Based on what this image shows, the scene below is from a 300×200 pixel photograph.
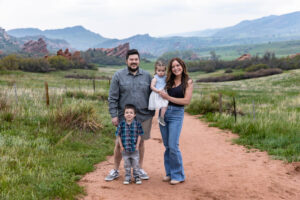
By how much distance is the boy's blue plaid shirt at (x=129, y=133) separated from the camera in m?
4.92

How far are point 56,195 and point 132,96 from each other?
1859 millimetres

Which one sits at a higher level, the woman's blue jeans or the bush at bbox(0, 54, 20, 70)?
the bush at bbox(0, 54, 20, 70)

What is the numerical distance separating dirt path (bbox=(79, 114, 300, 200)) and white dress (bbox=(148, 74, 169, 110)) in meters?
1.33

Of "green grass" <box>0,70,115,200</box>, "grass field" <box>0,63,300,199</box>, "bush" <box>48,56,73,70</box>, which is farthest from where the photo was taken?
"bush" <box>48,56,73,70</box>

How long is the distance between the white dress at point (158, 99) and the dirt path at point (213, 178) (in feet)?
4.37

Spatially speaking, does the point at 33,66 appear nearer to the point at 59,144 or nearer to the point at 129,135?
the point at 59,144

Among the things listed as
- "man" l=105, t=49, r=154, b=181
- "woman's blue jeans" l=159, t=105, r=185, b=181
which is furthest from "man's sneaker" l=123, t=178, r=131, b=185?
"man" l=105, t=49, r=154, b=181

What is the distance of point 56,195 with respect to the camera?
4.31 m

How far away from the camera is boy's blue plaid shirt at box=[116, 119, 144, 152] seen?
4922 millimetres

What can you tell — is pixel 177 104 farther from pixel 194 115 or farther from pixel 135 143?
pixel 194 115

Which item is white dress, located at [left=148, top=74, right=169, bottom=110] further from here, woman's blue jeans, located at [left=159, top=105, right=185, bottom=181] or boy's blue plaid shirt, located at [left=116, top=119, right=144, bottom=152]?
boy's blue plaid shirt, located at [left=116, top=119, right=144, bottom=152]

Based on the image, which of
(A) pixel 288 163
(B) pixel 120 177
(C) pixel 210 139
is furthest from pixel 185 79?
(C) pixel 210 139

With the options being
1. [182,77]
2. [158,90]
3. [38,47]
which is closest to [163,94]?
[158,90]

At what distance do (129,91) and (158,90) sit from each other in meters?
0.49
